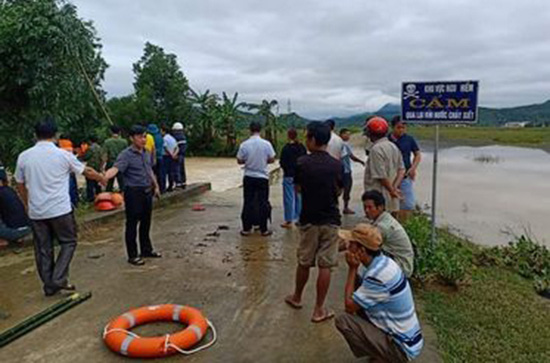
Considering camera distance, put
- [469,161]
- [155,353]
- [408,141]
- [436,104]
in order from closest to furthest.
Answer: [155,353] → [436,104] → [408,141] → [469,161]

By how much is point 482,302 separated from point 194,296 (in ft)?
9.30

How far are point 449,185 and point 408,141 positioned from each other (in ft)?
33.8

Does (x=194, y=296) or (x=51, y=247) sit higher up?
(x=51, y=247)

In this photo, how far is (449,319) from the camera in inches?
161

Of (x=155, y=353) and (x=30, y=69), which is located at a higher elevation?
(x=30, y=69)

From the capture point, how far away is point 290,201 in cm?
727

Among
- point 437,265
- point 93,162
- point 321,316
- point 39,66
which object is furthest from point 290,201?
point 39,66

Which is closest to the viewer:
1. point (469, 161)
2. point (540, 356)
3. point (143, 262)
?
point (540, 356)

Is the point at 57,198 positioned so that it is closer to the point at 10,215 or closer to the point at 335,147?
the point at 10,215

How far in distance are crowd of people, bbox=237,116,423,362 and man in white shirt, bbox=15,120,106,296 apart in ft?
6.88

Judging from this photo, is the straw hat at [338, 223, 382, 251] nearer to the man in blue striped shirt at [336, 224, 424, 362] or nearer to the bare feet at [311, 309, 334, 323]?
the man in blue striped shirt at [336, 224, 424, 362]

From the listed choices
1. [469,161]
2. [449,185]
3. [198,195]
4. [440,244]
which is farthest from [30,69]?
[469,161]

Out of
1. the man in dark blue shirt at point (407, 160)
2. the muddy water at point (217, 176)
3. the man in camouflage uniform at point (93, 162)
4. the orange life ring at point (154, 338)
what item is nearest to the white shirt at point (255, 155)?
the man in dark blue shirt at point (407, 160)

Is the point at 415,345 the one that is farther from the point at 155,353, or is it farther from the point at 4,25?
the point at 4,25
